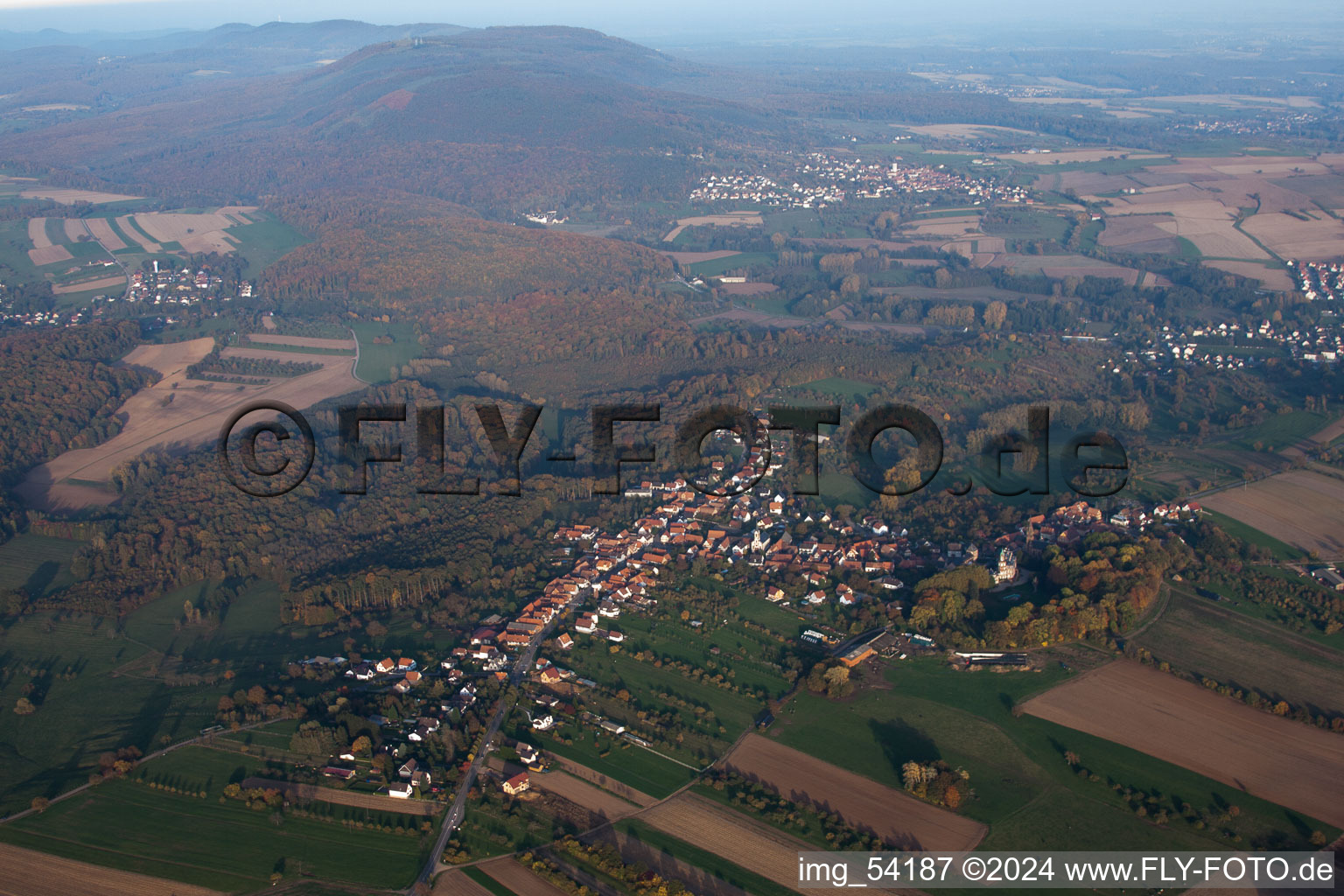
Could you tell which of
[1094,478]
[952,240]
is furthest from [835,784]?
[952,240]

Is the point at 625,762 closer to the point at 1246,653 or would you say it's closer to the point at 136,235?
the point at 1246,653

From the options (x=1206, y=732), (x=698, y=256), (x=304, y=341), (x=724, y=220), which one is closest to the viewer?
(x=1206, y=732)

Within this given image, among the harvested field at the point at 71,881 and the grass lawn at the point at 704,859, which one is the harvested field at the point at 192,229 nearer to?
the harvested field at the point at 71,881

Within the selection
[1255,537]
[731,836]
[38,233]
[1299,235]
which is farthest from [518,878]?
[38,233]

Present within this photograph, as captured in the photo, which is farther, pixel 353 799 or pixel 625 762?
pixel 625 762

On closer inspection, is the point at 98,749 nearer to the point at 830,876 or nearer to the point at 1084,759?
the point at 830,876

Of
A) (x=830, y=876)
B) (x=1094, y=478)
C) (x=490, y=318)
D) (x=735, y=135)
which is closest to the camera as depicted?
(x=830, y=876)

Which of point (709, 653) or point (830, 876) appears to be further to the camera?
point (709, 653)
